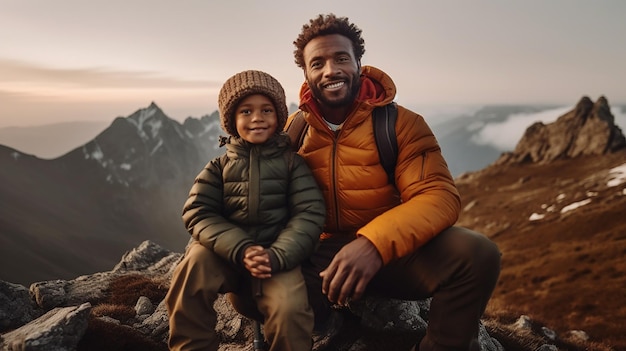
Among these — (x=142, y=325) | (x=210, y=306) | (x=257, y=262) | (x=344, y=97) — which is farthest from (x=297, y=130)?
(x=142, y=325)

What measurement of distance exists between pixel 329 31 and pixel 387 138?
6.23ft

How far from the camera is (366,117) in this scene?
620cm

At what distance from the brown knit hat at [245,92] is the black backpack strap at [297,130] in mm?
582

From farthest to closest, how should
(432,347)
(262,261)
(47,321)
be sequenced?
(47,321) → (432,347) → (262,261)

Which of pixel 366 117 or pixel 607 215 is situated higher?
pixel 366 117

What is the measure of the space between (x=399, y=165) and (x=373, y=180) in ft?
1.37

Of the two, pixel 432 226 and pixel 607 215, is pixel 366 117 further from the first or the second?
pixel 607 215

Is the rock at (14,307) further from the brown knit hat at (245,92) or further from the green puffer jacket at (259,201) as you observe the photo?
the brown knit hat at (245,92)

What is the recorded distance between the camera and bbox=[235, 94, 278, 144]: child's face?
227 inches

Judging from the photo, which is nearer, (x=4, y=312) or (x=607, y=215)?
(x=4, y=312)

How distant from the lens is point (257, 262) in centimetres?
494

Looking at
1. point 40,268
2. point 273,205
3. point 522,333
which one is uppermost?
point 273,205

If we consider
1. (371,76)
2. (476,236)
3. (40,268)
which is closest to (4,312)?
(371,76)

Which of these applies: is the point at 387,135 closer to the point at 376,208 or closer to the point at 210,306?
the point at 376,208
